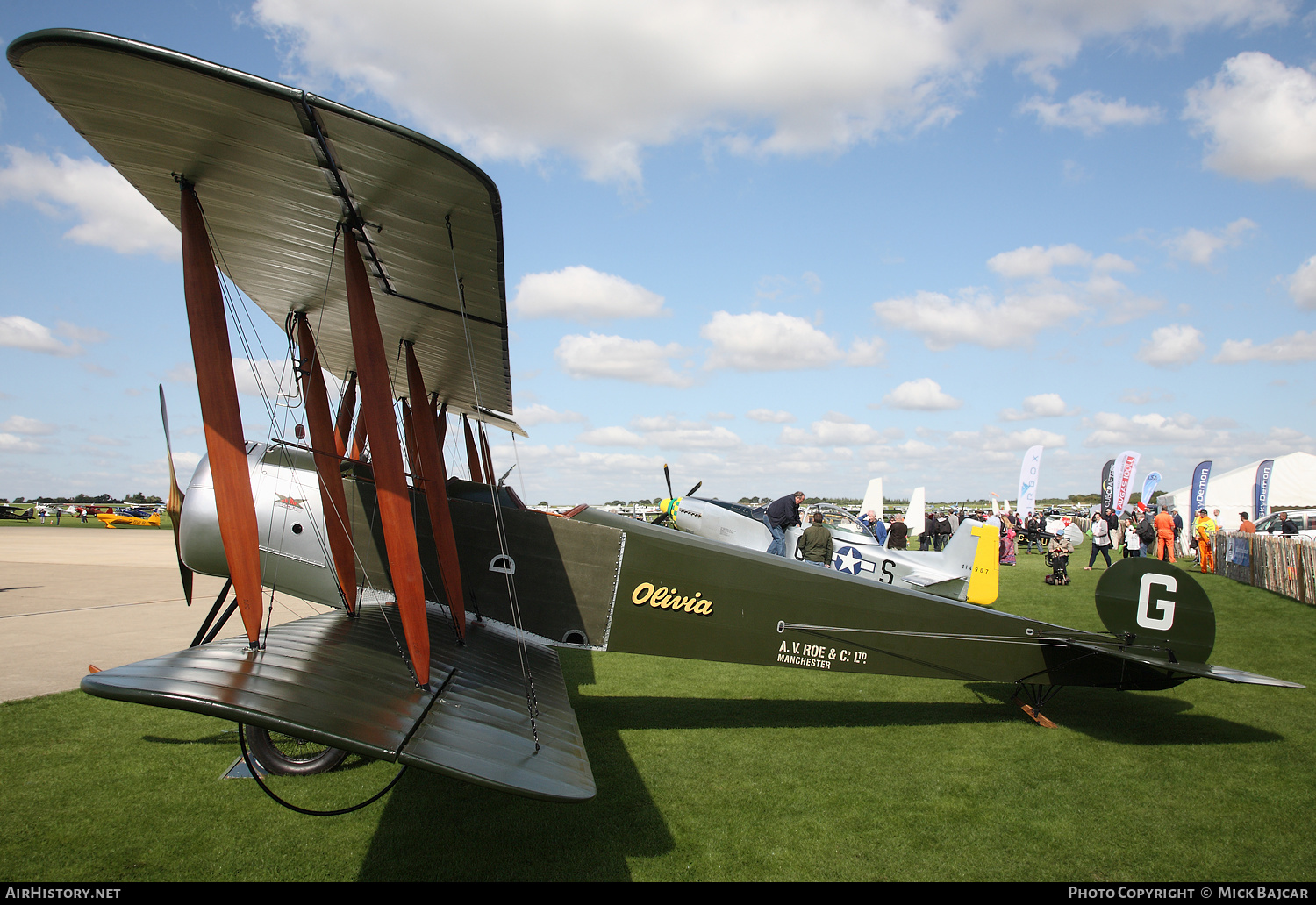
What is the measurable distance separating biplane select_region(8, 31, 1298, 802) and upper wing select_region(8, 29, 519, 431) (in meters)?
0.01

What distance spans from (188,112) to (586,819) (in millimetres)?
4233

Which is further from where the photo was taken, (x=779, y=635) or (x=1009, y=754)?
(x=779, y=635)

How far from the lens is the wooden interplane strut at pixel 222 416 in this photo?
11.4ft

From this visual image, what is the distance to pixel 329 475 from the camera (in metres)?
4.79

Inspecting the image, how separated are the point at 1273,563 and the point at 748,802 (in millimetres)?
14641

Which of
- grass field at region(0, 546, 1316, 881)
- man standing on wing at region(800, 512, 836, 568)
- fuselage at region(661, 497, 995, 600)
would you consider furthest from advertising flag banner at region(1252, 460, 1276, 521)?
grass field at region(0, 546, 1316, 881)

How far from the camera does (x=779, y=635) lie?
5.64 metres

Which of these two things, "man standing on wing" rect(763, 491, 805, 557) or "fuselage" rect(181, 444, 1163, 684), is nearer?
"fuselage" rect(181, 444, 1163, 684)

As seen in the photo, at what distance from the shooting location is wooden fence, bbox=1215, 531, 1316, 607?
38.6 feet

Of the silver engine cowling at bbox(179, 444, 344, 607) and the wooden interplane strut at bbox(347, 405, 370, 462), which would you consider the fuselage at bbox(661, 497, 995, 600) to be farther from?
the silver engine cowling at bbox(179, 444, 344, 607)

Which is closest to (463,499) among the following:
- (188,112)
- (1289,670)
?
(188,112)

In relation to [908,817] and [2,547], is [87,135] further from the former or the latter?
[2,547]

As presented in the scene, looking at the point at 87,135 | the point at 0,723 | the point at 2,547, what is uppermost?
the point at 87,135

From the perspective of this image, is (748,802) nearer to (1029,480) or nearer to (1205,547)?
(1205,547)
